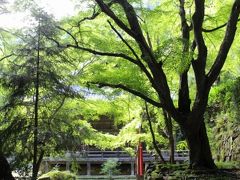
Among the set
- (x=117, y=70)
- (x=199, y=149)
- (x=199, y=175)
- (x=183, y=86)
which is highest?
(x=117, y=70)

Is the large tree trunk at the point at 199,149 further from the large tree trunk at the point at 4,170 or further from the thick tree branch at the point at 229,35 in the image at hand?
the large tree trunk at the point at 4,170

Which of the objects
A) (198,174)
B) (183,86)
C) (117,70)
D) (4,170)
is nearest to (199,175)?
(198,174)

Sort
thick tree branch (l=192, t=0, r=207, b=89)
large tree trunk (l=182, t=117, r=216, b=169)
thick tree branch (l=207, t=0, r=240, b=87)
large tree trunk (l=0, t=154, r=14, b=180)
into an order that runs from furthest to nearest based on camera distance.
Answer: large tree trunk (l=0, t=154, r=14, b=180) < large tree trunk (l=182, t=117, r=216, b=169) < thick tree branch (l=192, t=0, r=207, b=89) < thick tree branch (l=207, t=0, r=240, b=87)

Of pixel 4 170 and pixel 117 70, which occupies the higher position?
pixel 117 70

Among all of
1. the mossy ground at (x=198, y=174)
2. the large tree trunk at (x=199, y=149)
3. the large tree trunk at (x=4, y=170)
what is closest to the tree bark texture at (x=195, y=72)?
the large tree trunk at (x=199, y=149)

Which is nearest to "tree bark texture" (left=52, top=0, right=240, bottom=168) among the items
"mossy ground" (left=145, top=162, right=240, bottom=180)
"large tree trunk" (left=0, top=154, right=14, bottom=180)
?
"mossy ground" (left=145, top=162, right=240, bottom=180)

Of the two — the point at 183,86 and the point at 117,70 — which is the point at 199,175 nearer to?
the point at 183,86

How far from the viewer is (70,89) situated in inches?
368

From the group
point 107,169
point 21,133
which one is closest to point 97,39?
point 21,133

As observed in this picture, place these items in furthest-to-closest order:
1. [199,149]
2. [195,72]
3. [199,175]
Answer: [199,149] < [195,72] < [199,175]

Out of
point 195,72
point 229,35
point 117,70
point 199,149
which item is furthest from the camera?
Answer: point 117,70

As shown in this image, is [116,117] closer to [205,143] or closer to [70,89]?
[70,89]

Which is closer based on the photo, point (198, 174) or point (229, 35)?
point (229, 35)

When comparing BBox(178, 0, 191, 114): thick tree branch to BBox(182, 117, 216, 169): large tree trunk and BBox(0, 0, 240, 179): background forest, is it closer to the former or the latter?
BBox(0, 0, 240, 179): background forest
